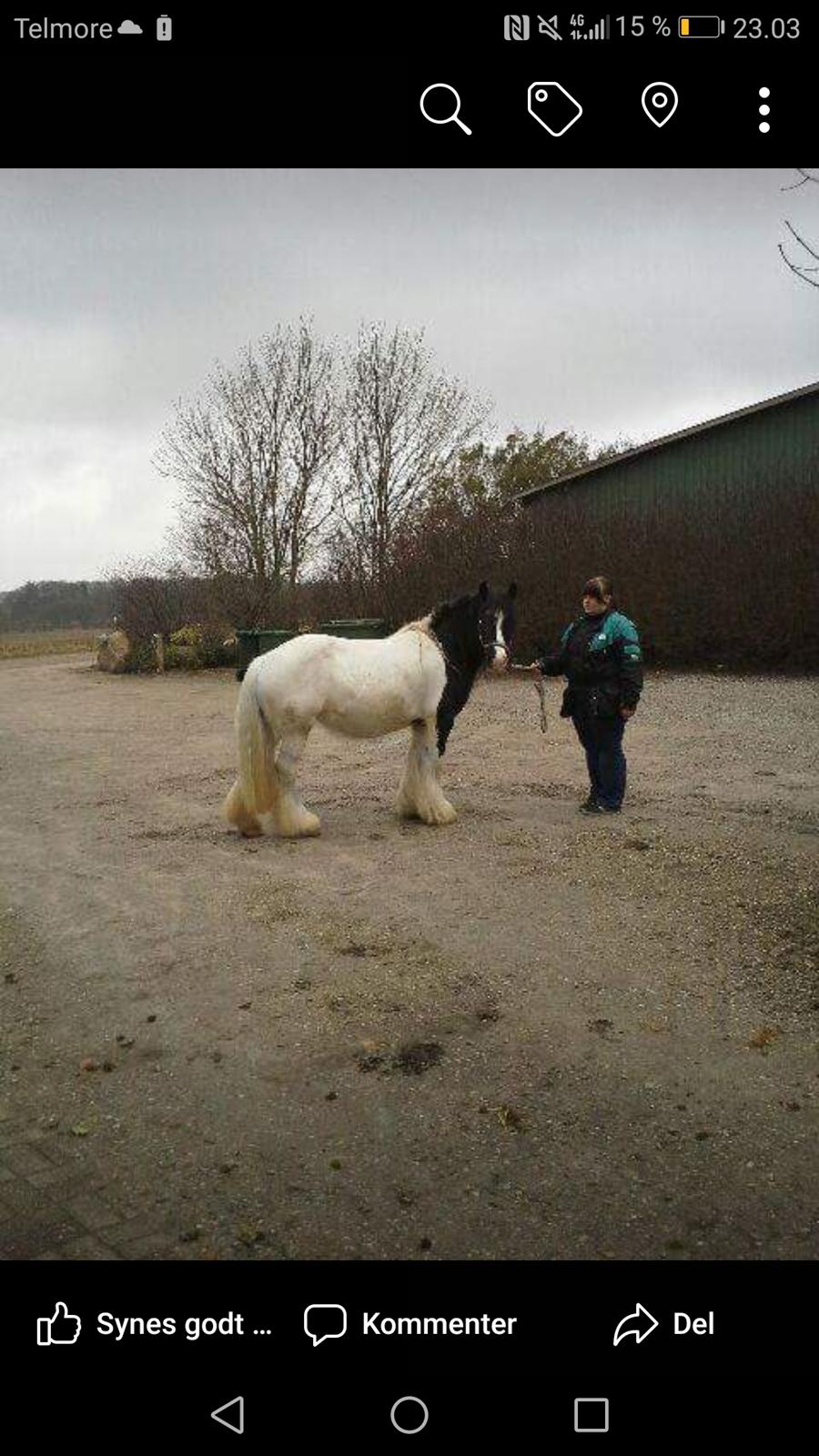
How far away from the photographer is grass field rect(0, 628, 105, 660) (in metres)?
35.8

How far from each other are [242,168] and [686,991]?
3.44 meters

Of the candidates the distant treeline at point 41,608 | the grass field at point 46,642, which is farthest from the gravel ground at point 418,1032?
the distant treeline at point 41,608

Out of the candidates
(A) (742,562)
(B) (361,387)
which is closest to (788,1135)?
(A) (742,562)

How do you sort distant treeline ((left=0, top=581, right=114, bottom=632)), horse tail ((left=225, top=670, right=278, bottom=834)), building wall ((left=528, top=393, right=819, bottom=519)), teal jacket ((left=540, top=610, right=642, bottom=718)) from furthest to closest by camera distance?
distant treeline ((left=0, top=581, right=114, bottom=632)) → building wall ((left=528, top=393, right=819, bottom=519)) → teal jacket ((left=540, top=610, right=642, bottom=718)) → horse tail ((left=225, top=670, right=278, bottom=834))
